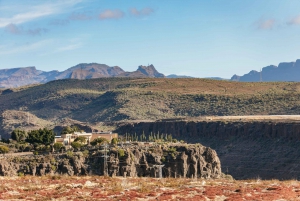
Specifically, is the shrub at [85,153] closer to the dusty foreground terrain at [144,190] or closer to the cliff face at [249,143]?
the cliff face at [249,143]

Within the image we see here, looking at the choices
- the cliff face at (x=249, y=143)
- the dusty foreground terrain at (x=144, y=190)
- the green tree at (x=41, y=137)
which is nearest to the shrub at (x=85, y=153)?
the green tree at (x=41, y=137)

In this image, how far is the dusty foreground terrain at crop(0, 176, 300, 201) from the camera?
30156 millimetres

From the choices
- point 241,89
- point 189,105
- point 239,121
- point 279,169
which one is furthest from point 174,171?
point 241,89

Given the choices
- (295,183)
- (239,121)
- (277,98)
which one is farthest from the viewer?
(277,98)

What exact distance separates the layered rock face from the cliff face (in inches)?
726

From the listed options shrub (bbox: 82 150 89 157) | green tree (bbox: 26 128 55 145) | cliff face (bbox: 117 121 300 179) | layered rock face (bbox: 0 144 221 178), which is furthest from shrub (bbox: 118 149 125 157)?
cliff face (bbox: 117 121 300 179)

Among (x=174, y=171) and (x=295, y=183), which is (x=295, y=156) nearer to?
(x=174, y=171)

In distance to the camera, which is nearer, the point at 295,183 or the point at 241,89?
the point at 295,183

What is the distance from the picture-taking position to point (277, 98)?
164125 millimetres

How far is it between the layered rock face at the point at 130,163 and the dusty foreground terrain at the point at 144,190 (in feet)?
90.5

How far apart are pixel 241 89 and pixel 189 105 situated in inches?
1030

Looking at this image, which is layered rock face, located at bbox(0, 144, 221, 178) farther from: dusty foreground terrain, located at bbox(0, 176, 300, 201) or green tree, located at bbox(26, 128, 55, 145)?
dusty foreground terrain, located at bbox(0, 176, 300, 201)

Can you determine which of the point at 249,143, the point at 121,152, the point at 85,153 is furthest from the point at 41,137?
the point at 249,143

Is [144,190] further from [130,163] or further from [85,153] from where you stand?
[85,153]
